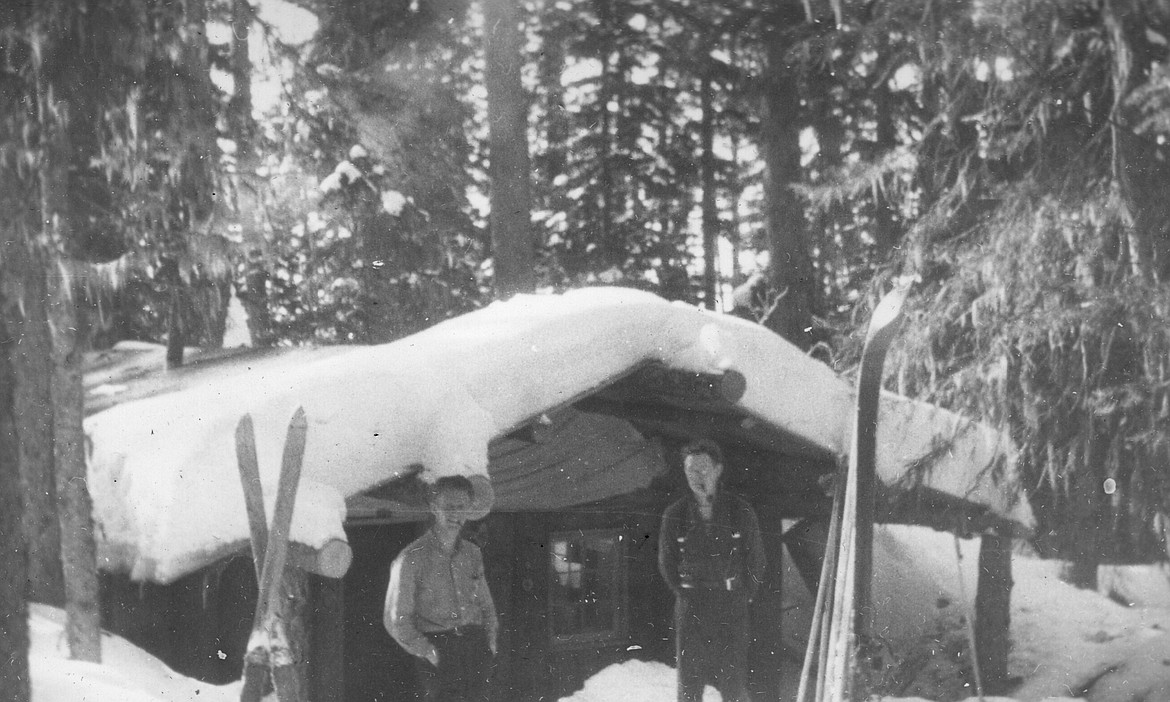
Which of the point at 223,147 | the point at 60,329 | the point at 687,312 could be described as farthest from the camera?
the point at 223,147

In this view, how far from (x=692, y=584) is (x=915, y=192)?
13.7ft

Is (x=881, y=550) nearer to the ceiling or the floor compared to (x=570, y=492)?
nearer to the floor

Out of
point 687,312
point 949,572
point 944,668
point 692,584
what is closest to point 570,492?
point 692,584

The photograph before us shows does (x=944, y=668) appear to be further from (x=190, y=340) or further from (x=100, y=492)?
(x=190, y=340)

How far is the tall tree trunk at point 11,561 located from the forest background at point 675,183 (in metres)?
0.02

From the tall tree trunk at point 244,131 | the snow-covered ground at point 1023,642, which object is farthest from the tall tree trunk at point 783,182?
the tall tree trunk at point 244,131

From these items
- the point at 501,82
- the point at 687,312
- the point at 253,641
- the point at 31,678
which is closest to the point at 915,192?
the point at 687,312

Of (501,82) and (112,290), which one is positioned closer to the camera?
(112,290)

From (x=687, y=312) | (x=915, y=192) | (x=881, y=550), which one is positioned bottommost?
(x=881, y=550)

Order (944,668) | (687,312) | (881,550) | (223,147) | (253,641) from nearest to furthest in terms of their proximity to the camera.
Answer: (253,641) → (687,312) → (223,147) → (944,668) → (881,550)

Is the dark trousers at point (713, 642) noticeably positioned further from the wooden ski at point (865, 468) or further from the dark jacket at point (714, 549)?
the wooden ski at point (865, 468)

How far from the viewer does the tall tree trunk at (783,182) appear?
1062cm

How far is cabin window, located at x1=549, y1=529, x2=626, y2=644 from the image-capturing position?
9.28 m

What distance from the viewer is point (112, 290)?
7.57m
